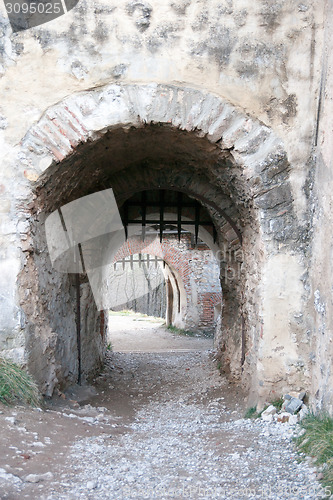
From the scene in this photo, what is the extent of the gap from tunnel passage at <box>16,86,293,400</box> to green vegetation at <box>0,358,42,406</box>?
0.59 feet

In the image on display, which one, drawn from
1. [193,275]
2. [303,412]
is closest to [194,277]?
[193,275]

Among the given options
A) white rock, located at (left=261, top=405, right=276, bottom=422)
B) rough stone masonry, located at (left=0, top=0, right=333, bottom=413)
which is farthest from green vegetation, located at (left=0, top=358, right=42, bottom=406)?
white rock, located at (left=261, top=405, right=276, bottom=422)

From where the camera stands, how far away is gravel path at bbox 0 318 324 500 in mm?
2076

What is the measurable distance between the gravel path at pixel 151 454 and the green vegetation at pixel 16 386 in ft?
0.45

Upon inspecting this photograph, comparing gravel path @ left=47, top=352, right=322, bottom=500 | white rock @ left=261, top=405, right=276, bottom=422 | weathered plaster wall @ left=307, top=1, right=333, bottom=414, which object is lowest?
gravel path @ left=47, top=352, right=322, bottom=500

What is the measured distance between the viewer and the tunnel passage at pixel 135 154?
326 centimetres

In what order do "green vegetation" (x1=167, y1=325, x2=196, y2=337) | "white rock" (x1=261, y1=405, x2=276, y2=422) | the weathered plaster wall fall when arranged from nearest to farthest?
the weathered plaster wall < "white rock" (x1=261, y1=405, x2=276, y2=422) < "green vegetation" (x1=167, y1=325, x2=196, y2=337)

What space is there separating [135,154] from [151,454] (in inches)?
104

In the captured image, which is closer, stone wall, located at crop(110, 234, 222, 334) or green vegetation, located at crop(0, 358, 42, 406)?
green vegetation, located at crop(0, 358, 42, 406)

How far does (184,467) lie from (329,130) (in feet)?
7.34

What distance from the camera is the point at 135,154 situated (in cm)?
430

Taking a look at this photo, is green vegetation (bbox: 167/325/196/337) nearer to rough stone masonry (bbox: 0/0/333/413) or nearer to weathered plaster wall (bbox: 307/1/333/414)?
rough stone masonry (bbox: 0/0/333/413)

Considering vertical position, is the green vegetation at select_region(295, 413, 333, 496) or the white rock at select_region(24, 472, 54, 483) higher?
the green vegetation at select_region(295, 413, 333, 496)

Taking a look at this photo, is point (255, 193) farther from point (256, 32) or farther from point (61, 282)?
point (61, 282)
